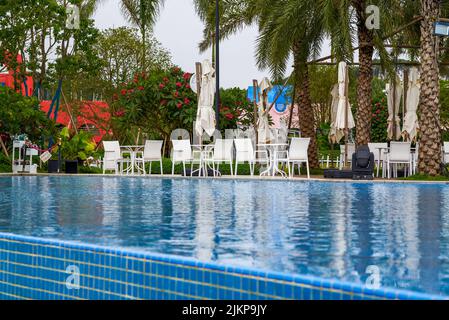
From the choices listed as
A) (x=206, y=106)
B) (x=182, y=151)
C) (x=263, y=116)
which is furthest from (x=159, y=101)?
(x=182, y=151)

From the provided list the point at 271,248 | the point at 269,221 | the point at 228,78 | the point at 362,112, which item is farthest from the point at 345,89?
the point at 228,78

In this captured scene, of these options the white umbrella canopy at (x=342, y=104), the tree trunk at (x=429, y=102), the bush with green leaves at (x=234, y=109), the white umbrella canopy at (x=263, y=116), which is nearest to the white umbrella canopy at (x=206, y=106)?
the white umbrella canopy at (x=263, y=116)

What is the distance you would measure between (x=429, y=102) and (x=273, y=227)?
540 inches

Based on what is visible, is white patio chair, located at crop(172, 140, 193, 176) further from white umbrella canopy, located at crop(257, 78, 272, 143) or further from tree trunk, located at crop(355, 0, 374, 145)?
tree trunk, located at crop(355, 0, 374, 145)

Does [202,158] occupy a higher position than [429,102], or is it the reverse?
[429,102]

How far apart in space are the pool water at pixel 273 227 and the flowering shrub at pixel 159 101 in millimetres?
15711

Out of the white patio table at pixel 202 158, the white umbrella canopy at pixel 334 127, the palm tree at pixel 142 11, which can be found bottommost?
the white patio table at pixel 202 158

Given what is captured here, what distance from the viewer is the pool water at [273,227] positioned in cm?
596

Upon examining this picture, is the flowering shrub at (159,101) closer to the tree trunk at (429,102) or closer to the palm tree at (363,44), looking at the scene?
the palm tree at (363,44)

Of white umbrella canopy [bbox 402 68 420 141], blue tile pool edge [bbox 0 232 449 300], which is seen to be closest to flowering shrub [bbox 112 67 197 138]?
white umbrella canopy [bbox 402 68 420 141]

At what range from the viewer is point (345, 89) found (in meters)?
23.4

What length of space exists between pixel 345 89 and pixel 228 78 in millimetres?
22841

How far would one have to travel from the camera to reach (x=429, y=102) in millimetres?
21156

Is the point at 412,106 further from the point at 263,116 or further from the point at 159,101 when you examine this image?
the point at 159,101
